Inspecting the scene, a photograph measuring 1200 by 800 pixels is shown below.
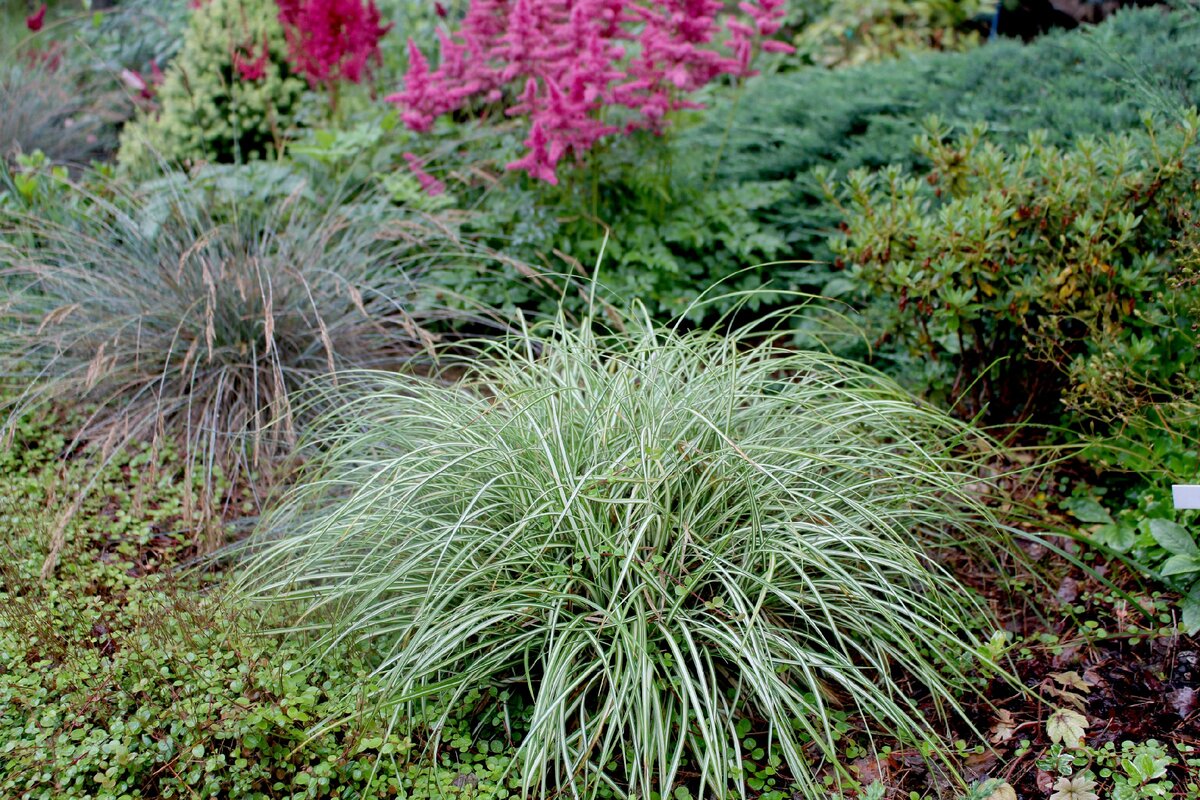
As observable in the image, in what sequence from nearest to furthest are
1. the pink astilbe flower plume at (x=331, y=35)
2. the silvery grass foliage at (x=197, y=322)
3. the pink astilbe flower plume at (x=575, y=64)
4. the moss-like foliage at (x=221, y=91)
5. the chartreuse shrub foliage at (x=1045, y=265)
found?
the chartreuse shrub foliage at (x=1045, y=265), the silvery grass foliage at (x=197, y=322), the pink astilbe flower plume at (x=575, y=64), the pink astilbe flower plume at (x=331, y=35), the moss-like foliage at (x=221, y=91)

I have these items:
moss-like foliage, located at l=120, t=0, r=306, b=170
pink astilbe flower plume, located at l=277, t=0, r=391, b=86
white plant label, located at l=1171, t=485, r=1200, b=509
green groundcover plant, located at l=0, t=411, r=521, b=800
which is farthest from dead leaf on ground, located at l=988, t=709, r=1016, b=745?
moss-like foliage, located at l=120, t=0, r=306, b=170

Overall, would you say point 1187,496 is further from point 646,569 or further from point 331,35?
point 331,35

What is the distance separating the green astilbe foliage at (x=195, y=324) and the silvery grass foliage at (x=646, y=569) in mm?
748

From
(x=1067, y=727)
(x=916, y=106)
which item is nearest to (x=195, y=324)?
(x=1067, y=727)

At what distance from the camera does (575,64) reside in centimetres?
399

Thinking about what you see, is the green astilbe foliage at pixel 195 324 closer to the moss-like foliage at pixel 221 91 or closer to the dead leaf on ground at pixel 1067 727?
the moss-like foliage at pixel 221 91

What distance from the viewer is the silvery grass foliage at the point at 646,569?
2355 millimetres

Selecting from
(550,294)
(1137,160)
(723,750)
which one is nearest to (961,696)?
(723,750)

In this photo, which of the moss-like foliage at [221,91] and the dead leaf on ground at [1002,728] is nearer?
the dead leaf on ground at [1002,728]

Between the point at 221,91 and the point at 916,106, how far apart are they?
384cm

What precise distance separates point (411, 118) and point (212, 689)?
2.77 meters

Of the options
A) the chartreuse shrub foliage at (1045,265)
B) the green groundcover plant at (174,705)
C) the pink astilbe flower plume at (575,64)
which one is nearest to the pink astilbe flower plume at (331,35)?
the pink astilbe flower plume at (575,64)

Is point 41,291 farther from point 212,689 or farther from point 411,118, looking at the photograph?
point 212,689

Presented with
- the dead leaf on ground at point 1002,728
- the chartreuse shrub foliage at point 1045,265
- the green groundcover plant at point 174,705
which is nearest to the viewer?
the green groundcover plant at point 174,705
